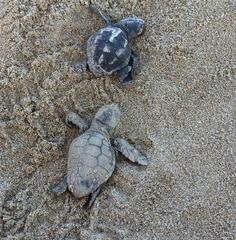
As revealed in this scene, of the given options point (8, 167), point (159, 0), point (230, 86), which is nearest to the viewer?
point (8, 167)

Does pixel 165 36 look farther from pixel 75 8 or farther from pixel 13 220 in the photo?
pixel 13 220

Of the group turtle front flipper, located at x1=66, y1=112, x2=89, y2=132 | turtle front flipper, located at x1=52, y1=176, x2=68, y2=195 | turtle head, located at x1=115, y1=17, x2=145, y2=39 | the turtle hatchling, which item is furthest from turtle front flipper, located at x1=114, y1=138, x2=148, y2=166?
turtle head, located at x1=115, y1=17, x2=145, y2=39

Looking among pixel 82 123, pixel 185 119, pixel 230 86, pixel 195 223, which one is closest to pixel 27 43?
pixel 82 123

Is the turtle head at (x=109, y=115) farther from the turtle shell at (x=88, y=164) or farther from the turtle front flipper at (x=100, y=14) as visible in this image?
the turtle front flipper at (x=100, y=14)

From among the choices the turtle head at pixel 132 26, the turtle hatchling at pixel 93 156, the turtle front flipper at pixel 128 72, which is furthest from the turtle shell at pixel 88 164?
the turtle head at pixel 132 26

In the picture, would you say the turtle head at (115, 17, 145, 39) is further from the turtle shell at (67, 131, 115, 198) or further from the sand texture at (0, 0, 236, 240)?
the turtle shell at (67, 131, 115, 198)

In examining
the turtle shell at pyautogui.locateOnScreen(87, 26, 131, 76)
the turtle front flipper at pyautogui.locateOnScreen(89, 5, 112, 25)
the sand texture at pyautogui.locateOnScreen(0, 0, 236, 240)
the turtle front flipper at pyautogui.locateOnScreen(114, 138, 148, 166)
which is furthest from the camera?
the turtle front flipper at pyautogui.locateOnScreen(89, 5, 112, 25)
